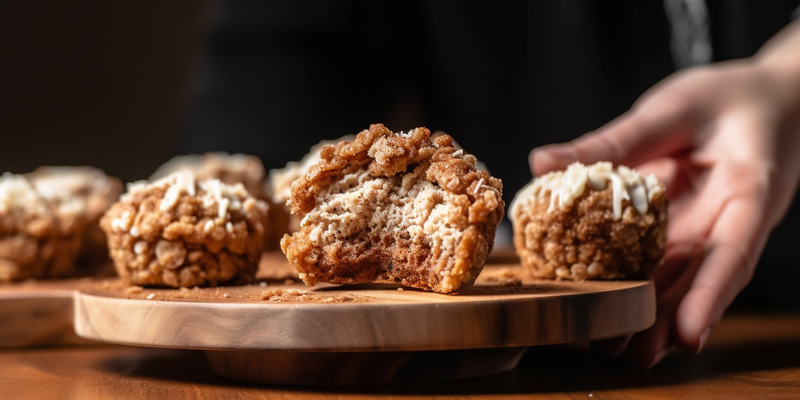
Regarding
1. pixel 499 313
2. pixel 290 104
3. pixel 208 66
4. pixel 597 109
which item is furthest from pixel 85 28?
pixel 499 313

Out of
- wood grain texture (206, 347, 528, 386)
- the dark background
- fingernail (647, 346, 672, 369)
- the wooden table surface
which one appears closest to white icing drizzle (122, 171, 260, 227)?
the wooden table surface

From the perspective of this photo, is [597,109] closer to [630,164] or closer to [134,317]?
[630,164]

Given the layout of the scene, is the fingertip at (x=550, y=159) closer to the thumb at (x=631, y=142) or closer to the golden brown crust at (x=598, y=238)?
the thumb at (x=631, y=142)

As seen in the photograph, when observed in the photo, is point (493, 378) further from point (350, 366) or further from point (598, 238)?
point (598, 238)

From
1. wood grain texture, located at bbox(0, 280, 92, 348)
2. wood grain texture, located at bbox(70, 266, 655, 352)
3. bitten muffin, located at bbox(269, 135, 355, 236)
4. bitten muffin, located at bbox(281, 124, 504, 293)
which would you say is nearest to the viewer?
wood grain texture, located at bbox(70, 266, 655, 352)

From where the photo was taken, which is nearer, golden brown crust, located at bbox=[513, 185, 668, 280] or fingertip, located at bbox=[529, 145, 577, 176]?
golden brown crust, located at bbox=[513, 185, 668, 280]

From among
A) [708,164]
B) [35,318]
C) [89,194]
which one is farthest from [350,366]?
[89,194]

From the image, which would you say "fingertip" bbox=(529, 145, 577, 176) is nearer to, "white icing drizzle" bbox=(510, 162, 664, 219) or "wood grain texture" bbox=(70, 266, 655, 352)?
"white icing drizzle" bbox=(510, 162, 664, 219)
